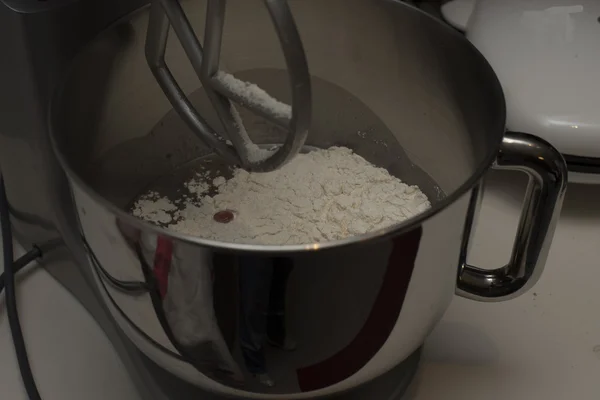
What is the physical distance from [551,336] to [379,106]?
20cm

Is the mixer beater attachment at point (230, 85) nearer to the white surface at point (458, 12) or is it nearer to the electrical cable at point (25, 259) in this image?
the electrical cable at point (25, 259)

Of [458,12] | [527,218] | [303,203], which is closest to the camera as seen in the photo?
[527,218]

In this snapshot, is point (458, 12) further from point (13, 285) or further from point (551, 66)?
point (13, 285)

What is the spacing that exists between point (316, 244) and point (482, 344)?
0.77 feet

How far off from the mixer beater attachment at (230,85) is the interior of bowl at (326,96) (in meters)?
0.04

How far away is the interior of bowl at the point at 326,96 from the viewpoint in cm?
40

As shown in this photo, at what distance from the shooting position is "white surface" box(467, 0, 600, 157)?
20.1 inches

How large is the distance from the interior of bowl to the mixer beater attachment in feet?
0.13

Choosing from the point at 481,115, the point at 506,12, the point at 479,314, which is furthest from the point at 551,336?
the point at 506,12

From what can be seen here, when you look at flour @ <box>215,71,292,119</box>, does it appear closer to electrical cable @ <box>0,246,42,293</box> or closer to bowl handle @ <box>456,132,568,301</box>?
bowl handle @ <box>456,132,568,301</box>

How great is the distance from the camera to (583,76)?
0.53 meters

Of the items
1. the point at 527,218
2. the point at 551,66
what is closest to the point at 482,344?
the point at 527,218

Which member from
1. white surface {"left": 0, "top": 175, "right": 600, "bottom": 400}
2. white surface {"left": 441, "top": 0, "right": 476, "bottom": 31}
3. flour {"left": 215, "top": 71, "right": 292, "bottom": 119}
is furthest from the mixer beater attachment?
white surface {"left": 441, "top": 0, "right": 476, "bottom": 31}

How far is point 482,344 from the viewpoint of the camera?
0.46 meters
